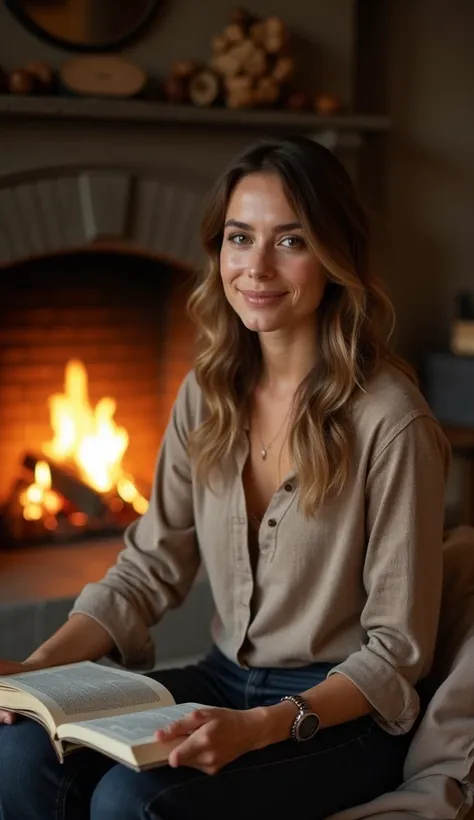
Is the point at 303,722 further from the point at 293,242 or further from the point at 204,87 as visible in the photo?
the point at 204,87

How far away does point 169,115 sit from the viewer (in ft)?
8.07

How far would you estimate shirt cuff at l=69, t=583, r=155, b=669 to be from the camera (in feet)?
4.94

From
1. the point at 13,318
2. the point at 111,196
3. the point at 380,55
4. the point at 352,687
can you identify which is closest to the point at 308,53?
the point at 380,55

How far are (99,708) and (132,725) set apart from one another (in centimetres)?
7

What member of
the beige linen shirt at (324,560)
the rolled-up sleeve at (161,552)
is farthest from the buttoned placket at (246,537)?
the rolled-up sleeve at (161,552)

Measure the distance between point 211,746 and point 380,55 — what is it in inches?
82.1

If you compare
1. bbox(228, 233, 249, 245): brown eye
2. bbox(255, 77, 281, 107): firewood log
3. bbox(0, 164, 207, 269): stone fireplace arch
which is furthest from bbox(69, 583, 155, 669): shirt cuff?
bbox(255, 77, 281, 107): firewood log

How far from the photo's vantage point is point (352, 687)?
1.32 m

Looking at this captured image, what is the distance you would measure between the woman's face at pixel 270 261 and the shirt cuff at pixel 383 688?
427 millimetres

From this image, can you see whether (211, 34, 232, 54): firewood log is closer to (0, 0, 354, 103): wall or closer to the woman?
(0, 0, 354, 103): wall

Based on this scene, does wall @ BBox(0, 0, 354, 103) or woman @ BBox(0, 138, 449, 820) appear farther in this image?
wall @ BBox(0, 0, 354, 103)

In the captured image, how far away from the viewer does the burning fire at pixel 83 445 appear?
9.20 feet

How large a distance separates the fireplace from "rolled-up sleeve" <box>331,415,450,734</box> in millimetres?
1483

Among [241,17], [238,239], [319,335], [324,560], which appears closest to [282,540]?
[324,560]
